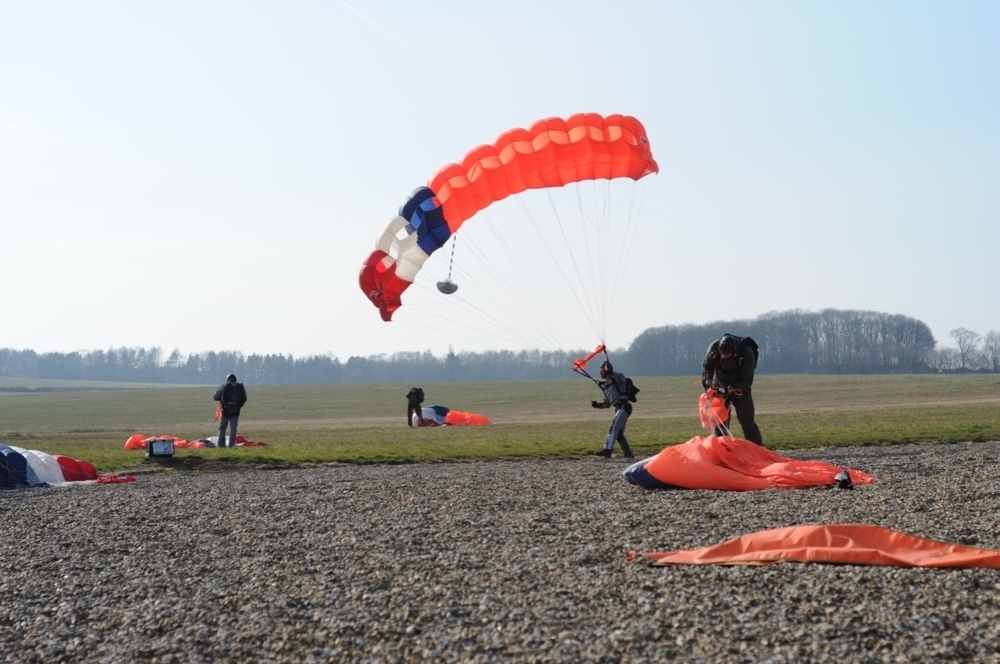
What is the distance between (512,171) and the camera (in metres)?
17.8

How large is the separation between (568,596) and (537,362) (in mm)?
169305

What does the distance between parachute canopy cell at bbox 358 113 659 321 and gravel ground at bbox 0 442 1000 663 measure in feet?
22.9

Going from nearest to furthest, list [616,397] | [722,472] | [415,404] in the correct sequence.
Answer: [722,472]
[616,397]
[415,404]

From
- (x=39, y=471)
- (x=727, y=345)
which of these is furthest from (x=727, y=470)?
(x=39, y=471)

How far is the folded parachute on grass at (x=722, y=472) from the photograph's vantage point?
10.8m

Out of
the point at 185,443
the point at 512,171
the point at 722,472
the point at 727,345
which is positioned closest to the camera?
the point at 722,472

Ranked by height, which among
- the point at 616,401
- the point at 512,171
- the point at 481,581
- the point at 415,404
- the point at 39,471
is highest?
the point at 512,171

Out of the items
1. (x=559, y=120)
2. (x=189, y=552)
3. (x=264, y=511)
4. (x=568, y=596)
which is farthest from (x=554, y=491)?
(x=559, y=120)

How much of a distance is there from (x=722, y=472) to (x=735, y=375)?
4.00 metres

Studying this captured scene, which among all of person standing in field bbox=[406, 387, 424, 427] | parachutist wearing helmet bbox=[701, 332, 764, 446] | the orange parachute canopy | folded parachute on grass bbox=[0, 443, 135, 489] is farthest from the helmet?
person standing in field bbox=[406, 387, 424, 427]

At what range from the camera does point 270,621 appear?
612cm

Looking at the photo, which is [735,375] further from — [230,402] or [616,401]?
[230,402]

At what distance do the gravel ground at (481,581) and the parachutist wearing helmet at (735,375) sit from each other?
283 cm

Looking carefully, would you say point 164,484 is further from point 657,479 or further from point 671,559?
point 671,559
